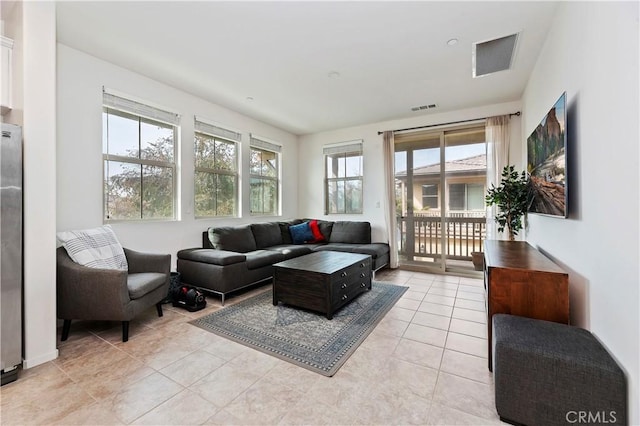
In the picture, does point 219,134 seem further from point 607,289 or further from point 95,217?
point 607,289

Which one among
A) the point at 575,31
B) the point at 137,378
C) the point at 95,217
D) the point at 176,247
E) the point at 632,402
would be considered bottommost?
the point at 137,378

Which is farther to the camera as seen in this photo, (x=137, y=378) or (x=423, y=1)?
(x=423, y=1)

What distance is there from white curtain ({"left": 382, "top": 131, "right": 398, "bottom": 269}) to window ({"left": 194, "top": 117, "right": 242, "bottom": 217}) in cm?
267

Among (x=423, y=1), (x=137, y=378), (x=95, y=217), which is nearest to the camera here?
(x=137, y=378)

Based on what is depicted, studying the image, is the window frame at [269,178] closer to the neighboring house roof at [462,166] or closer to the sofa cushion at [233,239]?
the sofa cushion at [233,239]

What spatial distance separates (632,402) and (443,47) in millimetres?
2867

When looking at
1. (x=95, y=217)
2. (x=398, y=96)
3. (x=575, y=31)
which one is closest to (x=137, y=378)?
(x=95, y=217)

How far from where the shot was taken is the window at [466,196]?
4.45m

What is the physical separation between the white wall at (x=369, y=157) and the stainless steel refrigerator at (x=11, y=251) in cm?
447

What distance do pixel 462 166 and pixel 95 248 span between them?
5.11 m

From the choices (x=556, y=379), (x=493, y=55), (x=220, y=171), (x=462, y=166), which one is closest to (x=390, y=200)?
(x=462, y=166)

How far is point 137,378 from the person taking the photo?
5.74 ft

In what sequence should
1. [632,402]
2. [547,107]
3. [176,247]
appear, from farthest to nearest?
[176,247] → [547,107] → [632,402]

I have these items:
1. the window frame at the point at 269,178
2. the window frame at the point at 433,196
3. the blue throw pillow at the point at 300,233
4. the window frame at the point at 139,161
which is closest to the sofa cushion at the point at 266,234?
the blue throw pillow at the point at 300,233
